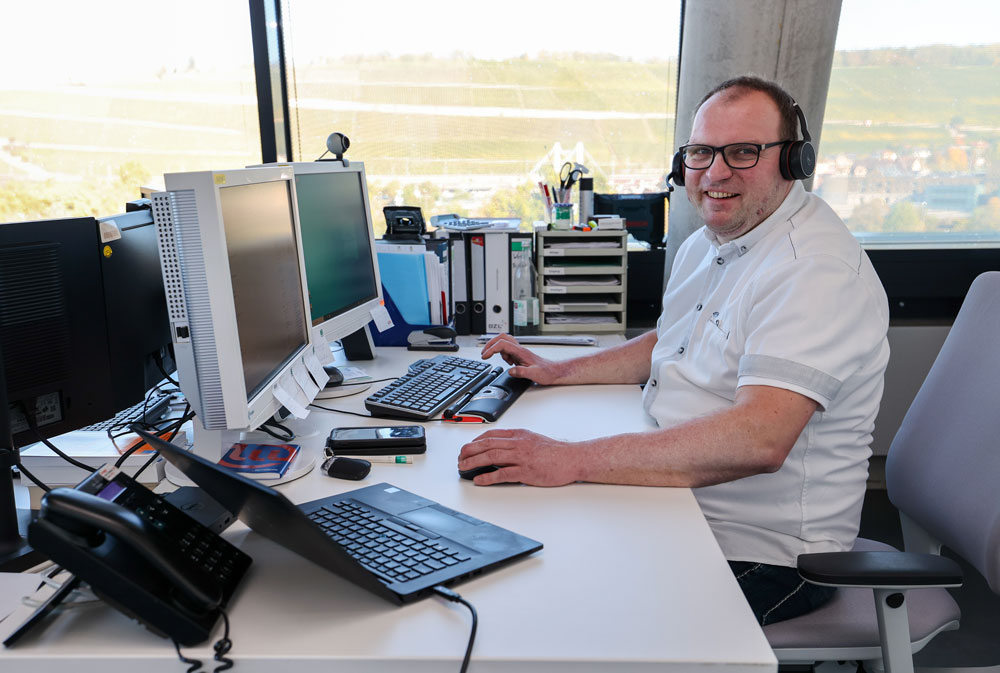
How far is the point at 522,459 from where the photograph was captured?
1.27 m

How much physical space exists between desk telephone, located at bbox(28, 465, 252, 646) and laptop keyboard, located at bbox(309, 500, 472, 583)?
6.4 inches

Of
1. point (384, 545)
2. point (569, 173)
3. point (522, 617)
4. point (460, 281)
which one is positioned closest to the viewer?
point (522, 617)

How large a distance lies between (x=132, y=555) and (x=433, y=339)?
1439 mm

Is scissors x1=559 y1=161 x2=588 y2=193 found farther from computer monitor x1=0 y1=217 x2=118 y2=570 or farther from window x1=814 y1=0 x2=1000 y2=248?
computer monitor x1=0 y1=217 x2=118 y2=570

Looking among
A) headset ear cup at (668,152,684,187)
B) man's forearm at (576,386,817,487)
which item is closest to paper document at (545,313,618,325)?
headset ear cup at (668,152,684,187)

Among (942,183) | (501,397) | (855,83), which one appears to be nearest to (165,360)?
(501,397)

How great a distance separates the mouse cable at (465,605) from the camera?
2.73 ft

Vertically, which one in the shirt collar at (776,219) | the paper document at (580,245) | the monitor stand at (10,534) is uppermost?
the shirt collar at (776,219)

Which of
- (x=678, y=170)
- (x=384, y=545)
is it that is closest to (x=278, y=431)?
(x=384, y=545)

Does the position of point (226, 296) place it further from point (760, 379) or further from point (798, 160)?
point (798, 160)

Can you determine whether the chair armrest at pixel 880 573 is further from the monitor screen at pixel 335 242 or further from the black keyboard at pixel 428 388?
the monitor screen at pixel 335 242

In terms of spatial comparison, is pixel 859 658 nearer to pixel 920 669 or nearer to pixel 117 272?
pixel 920 669

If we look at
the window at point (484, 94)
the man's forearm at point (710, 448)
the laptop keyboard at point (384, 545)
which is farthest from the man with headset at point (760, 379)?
the window at point (484, 94)

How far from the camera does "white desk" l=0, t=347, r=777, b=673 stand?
2.76ft
